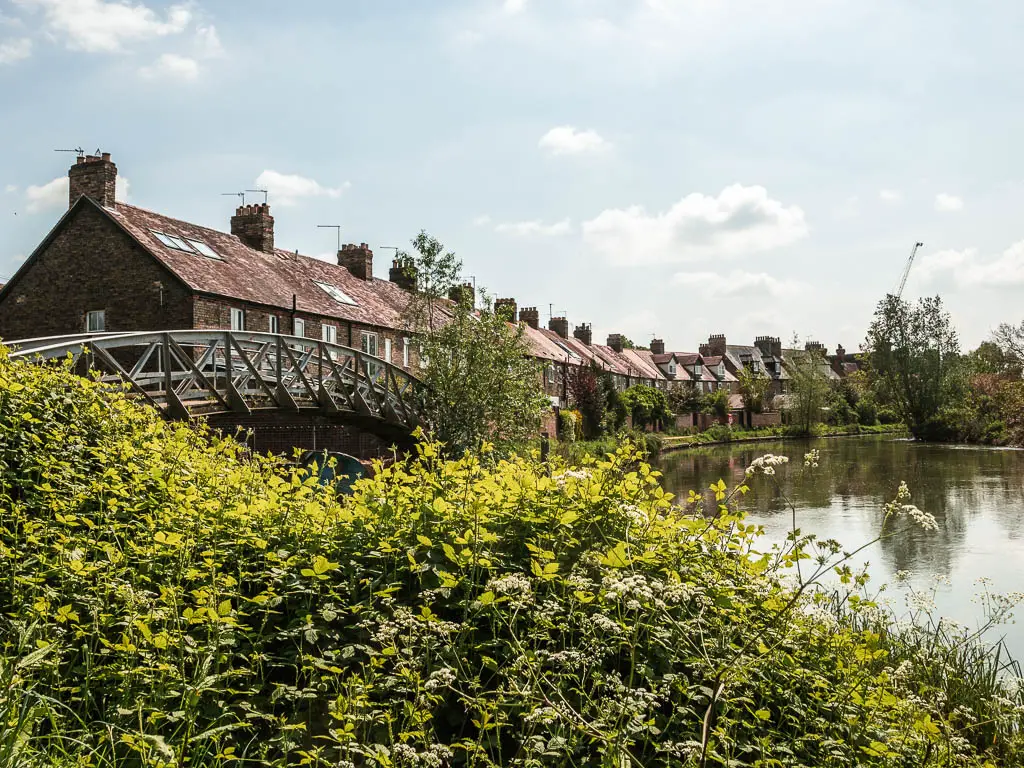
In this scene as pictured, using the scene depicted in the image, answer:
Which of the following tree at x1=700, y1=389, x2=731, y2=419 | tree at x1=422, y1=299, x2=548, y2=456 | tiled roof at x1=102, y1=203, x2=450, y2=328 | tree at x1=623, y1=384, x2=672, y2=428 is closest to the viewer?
tiled roof at x1=102, y1=203, x2=450, y2=328

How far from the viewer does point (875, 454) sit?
44.8 m

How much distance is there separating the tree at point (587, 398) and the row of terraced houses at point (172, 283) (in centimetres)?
1618

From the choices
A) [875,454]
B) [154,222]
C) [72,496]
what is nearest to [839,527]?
[72,496]

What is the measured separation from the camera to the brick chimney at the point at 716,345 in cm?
9381

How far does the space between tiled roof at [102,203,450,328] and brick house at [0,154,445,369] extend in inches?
2.6

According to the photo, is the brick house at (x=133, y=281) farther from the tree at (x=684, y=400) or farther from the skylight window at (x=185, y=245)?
the tree at (x=684, y=400)

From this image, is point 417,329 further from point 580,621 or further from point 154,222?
point 580,621

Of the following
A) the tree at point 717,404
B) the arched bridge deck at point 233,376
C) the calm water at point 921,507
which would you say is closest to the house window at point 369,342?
the arched bridge deck at point 233,376

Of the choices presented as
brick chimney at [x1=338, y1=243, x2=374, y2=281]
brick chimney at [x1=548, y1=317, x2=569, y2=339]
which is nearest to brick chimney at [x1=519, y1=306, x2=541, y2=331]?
brick chimney at [x1=548, y1=317, x2=569, y2=339]

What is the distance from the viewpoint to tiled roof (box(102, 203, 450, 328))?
26234 mm

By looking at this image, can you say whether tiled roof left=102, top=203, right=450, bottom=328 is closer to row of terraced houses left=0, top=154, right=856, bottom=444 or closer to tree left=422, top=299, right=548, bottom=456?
row of terraced houses left=0, top=154, right=856, bottom=444

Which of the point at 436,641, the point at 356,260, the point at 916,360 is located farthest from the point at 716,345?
the point at 436,641

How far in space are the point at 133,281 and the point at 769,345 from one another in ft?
301

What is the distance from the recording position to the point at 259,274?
30.2 meters
